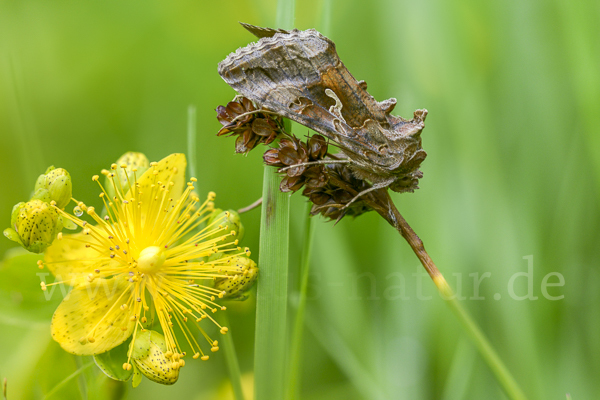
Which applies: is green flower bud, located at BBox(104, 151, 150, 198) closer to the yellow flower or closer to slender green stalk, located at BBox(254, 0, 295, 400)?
the yellow flower

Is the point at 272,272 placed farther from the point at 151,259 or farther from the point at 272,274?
the point at 151,259

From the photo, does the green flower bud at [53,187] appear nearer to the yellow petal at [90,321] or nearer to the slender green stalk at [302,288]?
the yellow petal at [90,321]

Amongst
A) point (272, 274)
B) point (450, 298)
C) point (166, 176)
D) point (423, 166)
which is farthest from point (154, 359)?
point (423, 166)

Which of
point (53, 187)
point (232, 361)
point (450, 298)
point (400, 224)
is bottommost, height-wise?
point (232, 361)

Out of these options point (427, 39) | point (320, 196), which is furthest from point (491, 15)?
point (320, 196)

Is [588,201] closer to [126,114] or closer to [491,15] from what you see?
[491,15]

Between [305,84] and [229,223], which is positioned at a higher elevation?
[305,84]

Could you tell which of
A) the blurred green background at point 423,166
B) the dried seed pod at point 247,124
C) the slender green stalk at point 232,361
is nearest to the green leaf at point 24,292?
the blurred green background at point 423,166
